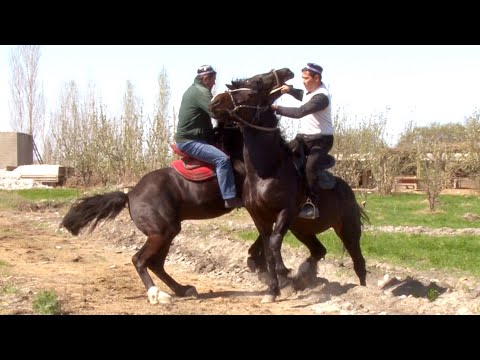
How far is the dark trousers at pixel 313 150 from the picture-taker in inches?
342

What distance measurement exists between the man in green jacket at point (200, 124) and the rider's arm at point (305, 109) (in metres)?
1.00

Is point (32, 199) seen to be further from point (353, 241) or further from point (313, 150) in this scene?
point (313, 150)

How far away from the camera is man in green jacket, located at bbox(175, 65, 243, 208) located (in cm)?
880

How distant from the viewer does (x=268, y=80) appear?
852 centimetres

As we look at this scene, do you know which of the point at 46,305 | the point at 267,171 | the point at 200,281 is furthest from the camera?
the point at 200,281

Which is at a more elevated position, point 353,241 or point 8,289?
point 353,241

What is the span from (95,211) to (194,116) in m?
2.03

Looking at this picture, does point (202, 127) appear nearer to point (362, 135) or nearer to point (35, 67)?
point (362, 135)

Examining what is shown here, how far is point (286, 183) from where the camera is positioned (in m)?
8.31

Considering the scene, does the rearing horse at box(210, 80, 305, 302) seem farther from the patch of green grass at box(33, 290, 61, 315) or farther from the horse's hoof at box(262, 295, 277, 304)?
the patch of green grass at box(33, 290, 61, 315)

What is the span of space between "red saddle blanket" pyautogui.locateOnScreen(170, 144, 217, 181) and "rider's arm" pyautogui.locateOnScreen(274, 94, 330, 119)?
49.6 inches

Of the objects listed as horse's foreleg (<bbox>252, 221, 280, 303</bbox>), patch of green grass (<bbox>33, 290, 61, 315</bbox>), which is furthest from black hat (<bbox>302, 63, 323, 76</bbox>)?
patch of green grass (<bbox>33, 290, 61, 315</bbox>)

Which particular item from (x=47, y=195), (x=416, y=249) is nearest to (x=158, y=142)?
(x=47, y=195)

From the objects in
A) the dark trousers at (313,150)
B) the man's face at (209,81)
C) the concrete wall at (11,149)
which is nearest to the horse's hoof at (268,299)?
the dark trousers at (313,150)
